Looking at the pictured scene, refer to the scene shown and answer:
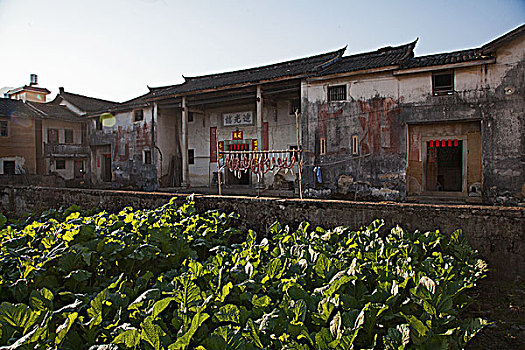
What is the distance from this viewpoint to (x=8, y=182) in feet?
70.3

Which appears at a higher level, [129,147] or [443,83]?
[443,83]

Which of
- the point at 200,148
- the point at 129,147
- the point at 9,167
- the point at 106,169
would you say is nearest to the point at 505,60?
the point at 200,148

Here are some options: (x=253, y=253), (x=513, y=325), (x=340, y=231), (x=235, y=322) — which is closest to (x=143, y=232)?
(x=253, y=253)

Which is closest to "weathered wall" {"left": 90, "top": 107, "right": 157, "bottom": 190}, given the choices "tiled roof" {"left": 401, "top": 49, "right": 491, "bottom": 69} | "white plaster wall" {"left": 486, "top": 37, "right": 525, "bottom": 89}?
"tiled roof" {"left": 401, "top": 49, "right": 491, "bottom": 69}

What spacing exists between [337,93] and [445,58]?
155 inches

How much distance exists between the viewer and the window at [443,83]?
1244 centimetres

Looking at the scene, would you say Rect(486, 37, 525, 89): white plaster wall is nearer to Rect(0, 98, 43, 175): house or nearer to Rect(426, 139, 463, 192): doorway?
Rect(426, 139, 463, 192): doorway

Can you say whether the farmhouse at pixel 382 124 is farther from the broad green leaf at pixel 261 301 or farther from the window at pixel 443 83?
the broad green leaf at pixel 261 301

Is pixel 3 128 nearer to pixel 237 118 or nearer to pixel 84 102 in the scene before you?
pixel 84 102

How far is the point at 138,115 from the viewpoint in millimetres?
21406

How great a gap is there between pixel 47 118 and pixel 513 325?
27.0 m

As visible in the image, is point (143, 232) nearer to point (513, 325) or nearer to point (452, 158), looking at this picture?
point (513, 325)

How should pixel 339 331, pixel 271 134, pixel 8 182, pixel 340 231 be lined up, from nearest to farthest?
pixel 339 331
pixel 340 231
pixel 271 134
pixel 8 182

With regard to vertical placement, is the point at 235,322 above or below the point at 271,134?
below
